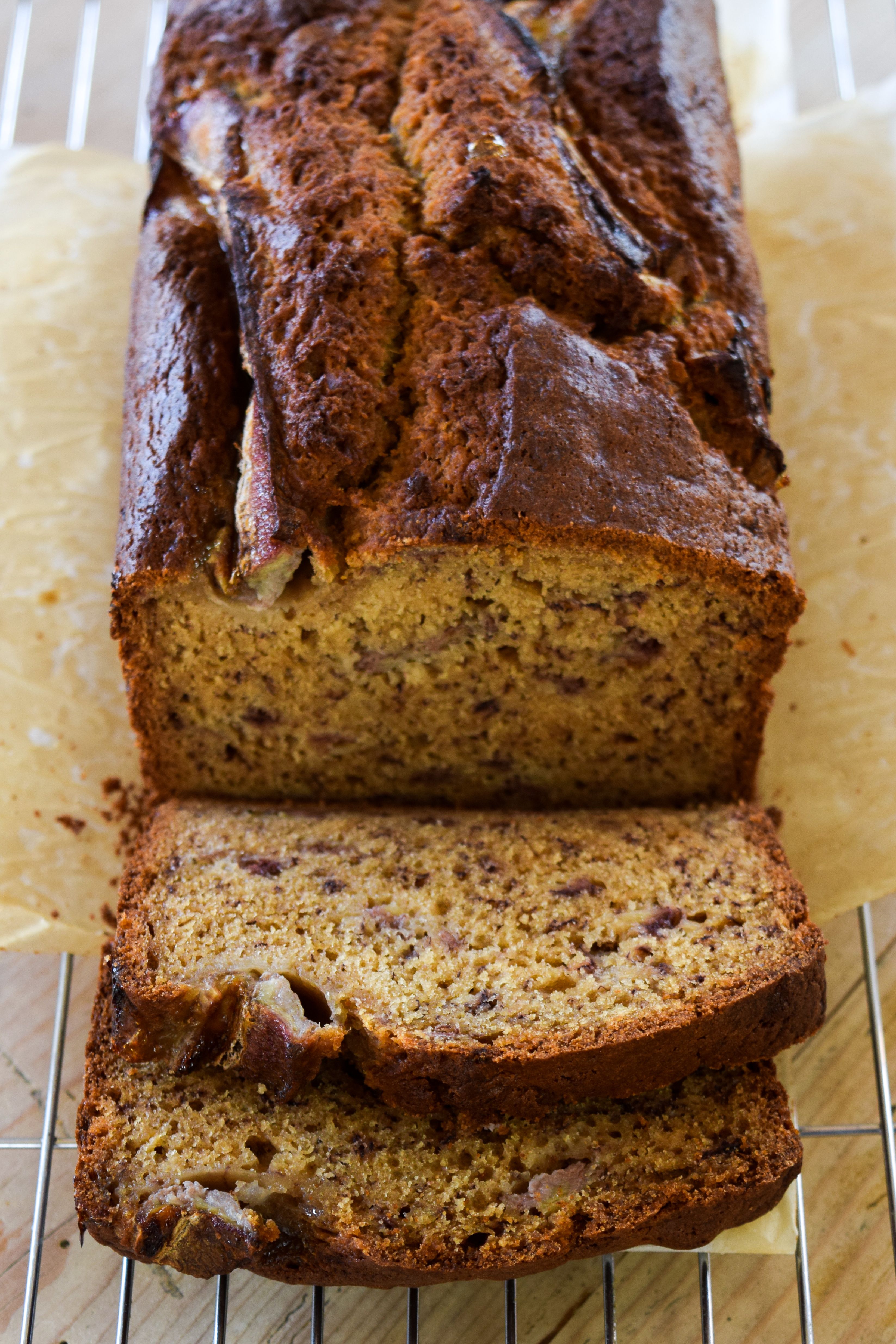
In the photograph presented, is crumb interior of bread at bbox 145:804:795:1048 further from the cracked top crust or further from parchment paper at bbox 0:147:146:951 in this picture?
the cracked top crust

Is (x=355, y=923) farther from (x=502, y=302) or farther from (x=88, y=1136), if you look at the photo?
(x=502, y=302)

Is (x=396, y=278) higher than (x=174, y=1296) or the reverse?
higher

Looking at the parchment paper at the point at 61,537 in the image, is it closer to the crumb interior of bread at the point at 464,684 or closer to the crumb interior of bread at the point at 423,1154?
the crumb interior of bread at the point at 464,684

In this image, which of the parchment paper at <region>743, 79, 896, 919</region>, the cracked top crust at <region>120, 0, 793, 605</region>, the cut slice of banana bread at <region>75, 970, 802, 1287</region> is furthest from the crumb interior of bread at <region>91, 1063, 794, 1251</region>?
the cracked top crust at <region>120, 0, 793, 605</region>

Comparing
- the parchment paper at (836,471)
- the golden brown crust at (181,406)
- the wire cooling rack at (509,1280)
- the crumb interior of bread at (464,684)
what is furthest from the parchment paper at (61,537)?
the parchment paper at (836,471)

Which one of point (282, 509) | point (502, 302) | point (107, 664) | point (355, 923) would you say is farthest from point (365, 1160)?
point (502, 302)
